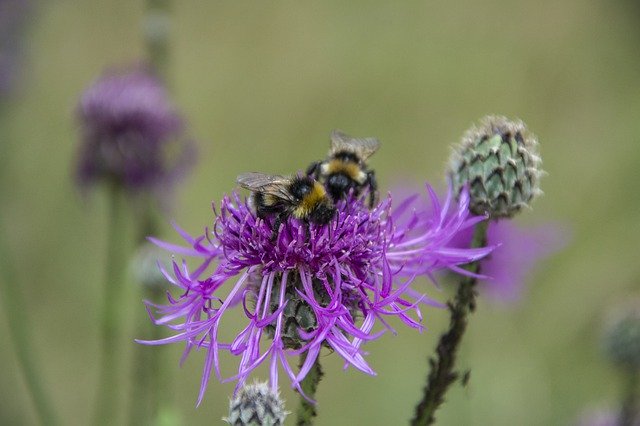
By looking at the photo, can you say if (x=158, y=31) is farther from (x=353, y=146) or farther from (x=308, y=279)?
(x=308, y=279)

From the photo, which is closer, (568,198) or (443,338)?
(443,338)

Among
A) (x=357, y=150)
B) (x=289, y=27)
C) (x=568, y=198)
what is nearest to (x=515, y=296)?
(x=357, y=150)

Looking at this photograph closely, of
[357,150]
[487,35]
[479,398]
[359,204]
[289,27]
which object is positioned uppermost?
[487,35]

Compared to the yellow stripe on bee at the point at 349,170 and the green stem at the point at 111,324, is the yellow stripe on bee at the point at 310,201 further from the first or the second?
the green stem at the point at 111,324

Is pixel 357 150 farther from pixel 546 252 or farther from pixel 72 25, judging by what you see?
pixel 72 25

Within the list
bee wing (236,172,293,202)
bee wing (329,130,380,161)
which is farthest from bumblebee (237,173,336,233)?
bee wing (329,130,380,161)

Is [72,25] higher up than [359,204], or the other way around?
[72,25]

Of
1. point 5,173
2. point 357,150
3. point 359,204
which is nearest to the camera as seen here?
point 359,204
